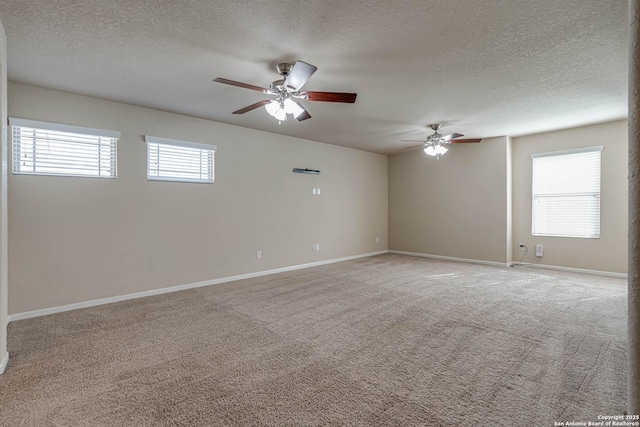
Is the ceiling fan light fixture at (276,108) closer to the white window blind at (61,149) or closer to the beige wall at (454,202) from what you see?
the white window blind at (61,149)

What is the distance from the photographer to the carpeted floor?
1803mm

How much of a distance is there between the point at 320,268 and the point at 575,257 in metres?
4.67

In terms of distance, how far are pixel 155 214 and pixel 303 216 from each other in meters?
2.70

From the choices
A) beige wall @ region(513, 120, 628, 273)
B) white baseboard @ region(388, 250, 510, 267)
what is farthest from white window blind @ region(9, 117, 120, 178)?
beige wall @ region(513, 120, 628, 273)

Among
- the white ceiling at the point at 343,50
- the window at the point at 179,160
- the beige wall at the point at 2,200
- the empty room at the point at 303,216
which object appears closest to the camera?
the empty room at the point at 303,216

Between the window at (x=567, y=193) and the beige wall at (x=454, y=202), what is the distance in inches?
21.9

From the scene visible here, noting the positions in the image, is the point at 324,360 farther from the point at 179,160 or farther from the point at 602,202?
the point at 602,202

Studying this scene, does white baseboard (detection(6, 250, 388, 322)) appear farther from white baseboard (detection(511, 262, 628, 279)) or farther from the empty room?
white baseboard (detection(511, 262, 628, 279))

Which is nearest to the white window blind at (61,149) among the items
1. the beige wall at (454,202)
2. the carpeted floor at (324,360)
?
the carpeted floor at (324,360)

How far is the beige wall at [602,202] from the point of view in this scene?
191 inches

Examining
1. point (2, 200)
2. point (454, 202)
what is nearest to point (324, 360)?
point (2, 200)

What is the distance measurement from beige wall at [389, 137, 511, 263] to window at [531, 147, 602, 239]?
0.56 m

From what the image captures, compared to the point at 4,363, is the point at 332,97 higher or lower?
higher

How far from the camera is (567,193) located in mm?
5422
